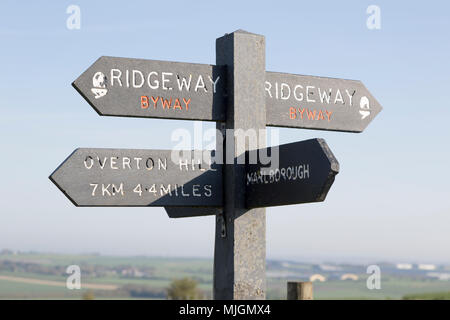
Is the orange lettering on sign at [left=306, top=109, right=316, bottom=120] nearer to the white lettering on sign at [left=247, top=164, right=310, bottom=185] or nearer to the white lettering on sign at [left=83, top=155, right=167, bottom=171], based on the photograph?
→ the white lettering on sign at [left=247, top=164, right=310, bottom=185]

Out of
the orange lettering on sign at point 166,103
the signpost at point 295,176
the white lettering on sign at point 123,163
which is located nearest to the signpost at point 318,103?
the signpost at point 295,176

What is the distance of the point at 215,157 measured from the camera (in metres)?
6.73

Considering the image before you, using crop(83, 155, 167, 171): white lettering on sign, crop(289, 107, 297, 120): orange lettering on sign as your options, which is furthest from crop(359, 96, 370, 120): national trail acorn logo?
crop(83, 155, 167, 171): white lettering on sign

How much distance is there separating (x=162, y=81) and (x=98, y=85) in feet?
1.89

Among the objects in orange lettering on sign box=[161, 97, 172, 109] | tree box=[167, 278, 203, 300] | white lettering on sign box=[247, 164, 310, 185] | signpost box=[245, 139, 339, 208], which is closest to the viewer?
signpost box=[245, 139, 339, 208]

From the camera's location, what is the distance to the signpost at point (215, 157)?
6.32m

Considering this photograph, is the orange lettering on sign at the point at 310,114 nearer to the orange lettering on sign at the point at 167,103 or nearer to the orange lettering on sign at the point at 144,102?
the orange lettering on sign at the point at 167,103

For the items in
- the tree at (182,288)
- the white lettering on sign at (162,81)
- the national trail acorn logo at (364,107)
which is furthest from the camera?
the tree at (182,288)

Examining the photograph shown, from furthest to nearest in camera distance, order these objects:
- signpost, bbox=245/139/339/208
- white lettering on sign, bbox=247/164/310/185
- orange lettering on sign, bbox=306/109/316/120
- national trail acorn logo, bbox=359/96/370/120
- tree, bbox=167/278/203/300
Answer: tree, bbox=167/278/203/300 < national trail acorn logo, bbox=359/96/370/120 < orange lettering on sign, bbox=306/109/316/120 < white lettering on sign, bbox=247/164/310/185 < signpost, bbox=245/139/339/208

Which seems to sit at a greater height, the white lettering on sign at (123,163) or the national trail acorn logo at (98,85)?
the national trail acorn logo at (98,85)

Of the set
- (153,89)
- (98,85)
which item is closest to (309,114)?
(153,89)

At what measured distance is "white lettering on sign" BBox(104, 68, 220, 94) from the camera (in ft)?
21.1

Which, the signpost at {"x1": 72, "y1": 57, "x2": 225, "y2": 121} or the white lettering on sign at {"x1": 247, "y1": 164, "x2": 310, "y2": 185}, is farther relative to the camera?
the signpost at {"x1": 72, "y1": 57, "x2": 225, "y2": 121}
